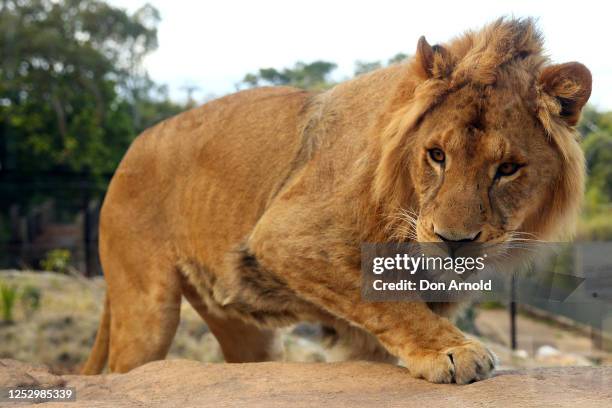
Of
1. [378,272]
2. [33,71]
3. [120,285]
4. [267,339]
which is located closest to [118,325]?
[120,285]

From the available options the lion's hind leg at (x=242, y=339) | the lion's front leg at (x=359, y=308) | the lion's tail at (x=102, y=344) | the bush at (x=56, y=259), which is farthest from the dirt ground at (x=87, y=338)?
the lion's front leg at (x=359, y=308)

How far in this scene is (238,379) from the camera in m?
3.01

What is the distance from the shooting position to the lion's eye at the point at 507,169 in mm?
2793

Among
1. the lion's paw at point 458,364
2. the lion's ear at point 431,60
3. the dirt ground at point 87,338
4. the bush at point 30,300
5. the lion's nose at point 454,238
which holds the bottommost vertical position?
the dirt ground at point 87,338

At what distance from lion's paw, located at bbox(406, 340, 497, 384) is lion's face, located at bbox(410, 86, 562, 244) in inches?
17.2

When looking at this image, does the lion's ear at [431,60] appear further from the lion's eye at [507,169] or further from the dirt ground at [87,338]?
the dirt ground at [87,338]

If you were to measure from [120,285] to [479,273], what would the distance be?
2.16 metres

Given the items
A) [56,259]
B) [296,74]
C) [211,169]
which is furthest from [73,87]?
[211,169]

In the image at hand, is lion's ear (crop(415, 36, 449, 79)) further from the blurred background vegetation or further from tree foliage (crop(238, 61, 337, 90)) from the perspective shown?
the blurred background vegetation

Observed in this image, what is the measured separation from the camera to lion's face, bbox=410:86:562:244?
270 cm

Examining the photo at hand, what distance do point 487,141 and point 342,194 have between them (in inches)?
30.4

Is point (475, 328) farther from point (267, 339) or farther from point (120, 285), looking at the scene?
point (120, 285)

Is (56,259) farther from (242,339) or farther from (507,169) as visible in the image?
(507,169)

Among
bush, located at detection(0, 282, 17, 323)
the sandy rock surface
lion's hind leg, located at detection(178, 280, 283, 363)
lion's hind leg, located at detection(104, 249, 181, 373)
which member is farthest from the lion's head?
bush, located at detection(0, 282, 17, 323)
